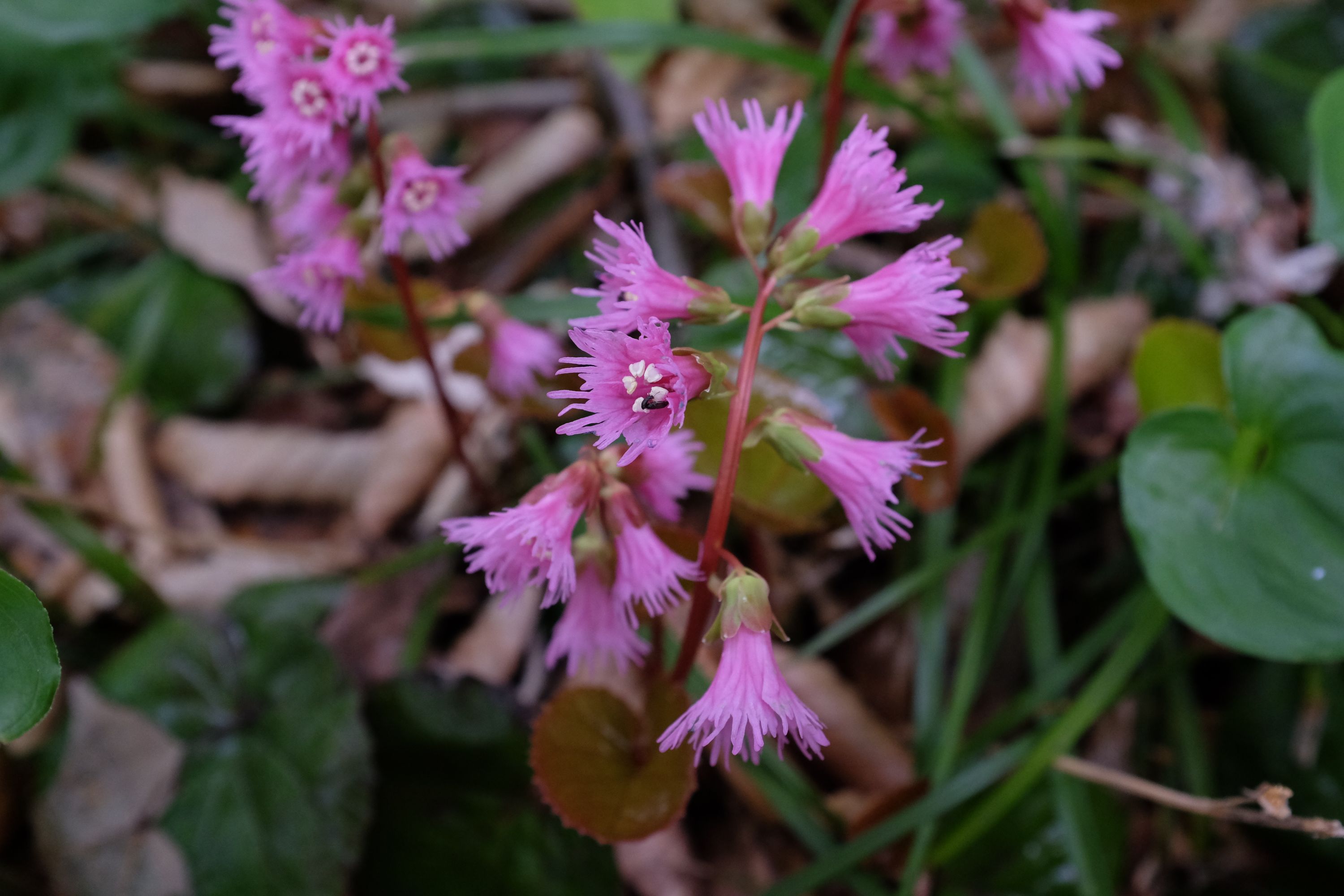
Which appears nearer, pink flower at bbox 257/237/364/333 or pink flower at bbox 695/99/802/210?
pink flower at bbox 695/99/802/210

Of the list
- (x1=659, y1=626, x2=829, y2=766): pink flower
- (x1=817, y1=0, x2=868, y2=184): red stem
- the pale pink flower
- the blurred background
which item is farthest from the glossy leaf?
(x1=817, y1=0, x2=868, y2=184): red stem

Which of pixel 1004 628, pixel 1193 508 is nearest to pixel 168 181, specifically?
pixel 1004 628

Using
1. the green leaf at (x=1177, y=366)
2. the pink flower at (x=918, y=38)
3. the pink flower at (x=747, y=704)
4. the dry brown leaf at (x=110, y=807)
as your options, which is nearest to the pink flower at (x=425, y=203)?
the pink flower at (x=747, y=704)

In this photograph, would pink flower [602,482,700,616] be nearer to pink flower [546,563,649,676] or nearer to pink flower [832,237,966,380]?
pink flower [546,563,649,676]

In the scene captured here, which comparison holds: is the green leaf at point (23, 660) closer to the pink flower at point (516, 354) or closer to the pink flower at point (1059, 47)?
the pink flower at point (516, 354)

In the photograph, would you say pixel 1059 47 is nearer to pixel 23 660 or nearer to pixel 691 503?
pixel 691 503

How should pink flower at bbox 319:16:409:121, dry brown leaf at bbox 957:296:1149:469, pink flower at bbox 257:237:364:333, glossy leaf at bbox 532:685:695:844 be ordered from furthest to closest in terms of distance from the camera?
1. dry brown leaf at bbox 957:296:1149:469
2. pink flower at bbox 257:237:364:333
3. pink flower at bbox 319:16:409:121
4. glossy leaf at bbox 532:685:695:844

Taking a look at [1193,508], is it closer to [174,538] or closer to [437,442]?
[437,442]
